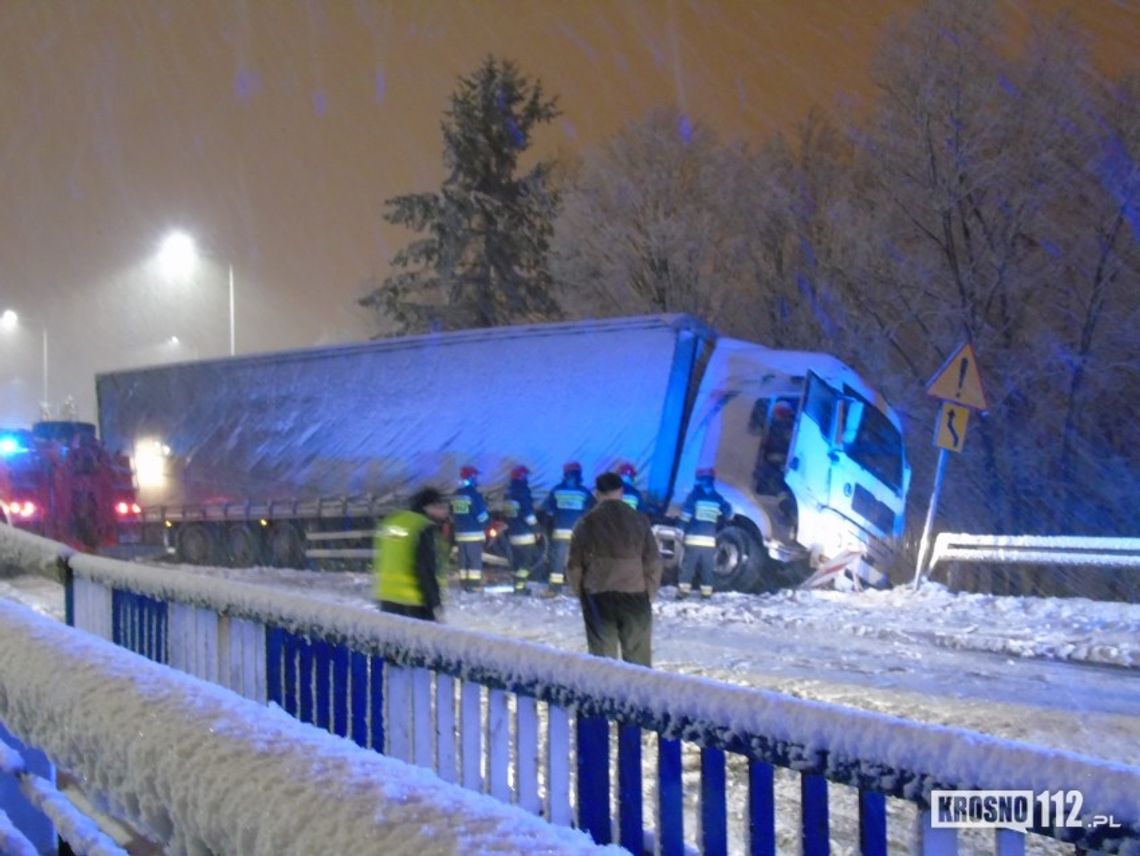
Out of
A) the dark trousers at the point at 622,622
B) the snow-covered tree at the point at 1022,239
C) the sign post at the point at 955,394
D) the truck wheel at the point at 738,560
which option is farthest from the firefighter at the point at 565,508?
the snow-covered tree at the point at 1022,239

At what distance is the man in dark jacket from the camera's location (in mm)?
Result: 7875

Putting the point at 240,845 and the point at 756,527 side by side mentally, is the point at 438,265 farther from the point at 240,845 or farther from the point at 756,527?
the point at 240,845

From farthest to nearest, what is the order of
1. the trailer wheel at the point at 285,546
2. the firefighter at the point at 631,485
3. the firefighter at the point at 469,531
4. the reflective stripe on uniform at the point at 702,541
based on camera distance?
1. the trailer wheel at the point at 285,546
2. the firefighter at the point at 469,531
3. the firefighter at the point at 631,485
4. the reflective stripe on uniform at the point at 702,541

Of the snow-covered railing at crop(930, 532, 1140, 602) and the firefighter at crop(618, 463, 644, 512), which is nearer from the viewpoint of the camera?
the snow-covered railing at crop(930, 532, 1140, 602)

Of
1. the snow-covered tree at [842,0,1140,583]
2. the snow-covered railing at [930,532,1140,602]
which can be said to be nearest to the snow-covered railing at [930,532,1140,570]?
the snow-covered railing at [930,532,1140,602]

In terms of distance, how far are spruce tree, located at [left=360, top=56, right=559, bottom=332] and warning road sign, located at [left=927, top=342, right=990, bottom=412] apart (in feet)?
97.6

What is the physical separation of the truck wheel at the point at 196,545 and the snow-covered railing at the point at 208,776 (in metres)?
19.2

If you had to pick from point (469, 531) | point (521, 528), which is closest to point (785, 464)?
point (521, 528)

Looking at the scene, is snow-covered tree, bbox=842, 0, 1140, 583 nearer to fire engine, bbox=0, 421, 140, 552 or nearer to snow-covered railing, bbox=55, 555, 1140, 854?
fire engine, bbox=0, 421, 140, 552

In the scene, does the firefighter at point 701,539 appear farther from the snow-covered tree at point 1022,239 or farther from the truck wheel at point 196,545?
the snow-covered tree at point 1022,239

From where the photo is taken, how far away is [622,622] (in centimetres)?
796

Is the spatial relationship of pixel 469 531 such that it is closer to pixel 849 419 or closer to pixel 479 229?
pixel 849 419

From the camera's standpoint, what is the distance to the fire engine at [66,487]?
1867 centimetres

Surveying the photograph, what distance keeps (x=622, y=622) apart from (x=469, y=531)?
753 centimetres
